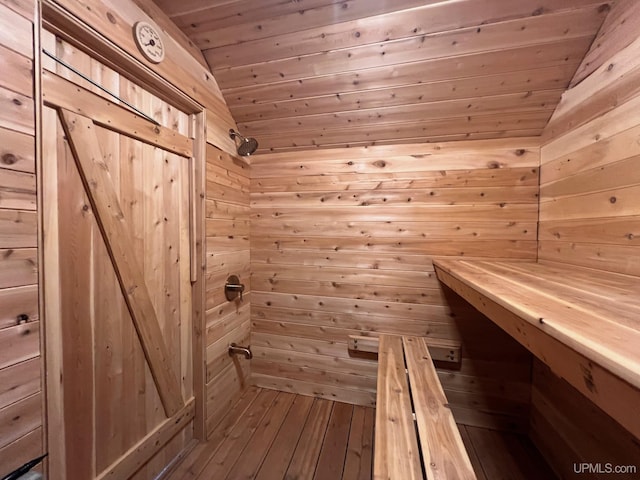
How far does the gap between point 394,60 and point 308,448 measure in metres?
2.27

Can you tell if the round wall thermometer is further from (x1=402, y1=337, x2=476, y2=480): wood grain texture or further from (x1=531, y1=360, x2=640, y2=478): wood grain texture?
(x1=531, y1=360, x2=640, y2=478): wood grain texture

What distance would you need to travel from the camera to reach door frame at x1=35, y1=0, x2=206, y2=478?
76 centimetres

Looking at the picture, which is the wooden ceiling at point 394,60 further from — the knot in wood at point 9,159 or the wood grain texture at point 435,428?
the wood grain texture at point 435,428

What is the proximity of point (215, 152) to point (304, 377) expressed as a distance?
1795 mm

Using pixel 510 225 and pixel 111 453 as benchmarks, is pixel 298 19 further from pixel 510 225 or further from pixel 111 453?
pixel 111 453

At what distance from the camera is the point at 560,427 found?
127cm

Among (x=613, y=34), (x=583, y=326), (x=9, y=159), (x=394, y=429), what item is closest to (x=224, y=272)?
(x=9, y=159)

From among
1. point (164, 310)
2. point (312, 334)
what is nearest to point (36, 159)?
point (164, 310)

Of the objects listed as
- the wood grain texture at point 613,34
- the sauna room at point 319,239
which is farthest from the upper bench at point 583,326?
the wood grain texture at point 613,34

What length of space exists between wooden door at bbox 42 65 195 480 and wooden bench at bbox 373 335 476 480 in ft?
3.65

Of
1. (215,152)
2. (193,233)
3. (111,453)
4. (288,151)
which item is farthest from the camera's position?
(288,151)

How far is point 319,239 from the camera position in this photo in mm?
1841

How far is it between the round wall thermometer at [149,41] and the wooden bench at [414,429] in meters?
1.86

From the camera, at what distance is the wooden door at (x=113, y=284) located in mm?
826
